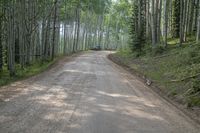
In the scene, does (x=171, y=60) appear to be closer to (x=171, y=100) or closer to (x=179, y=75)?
(x=179, y=75)

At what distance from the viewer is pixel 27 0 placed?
2683cm

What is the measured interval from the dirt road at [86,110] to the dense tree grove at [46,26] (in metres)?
6.73

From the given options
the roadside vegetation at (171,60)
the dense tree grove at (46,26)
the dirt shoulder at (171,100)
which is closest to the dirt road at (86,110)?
the dirt shoulder at (171,100)

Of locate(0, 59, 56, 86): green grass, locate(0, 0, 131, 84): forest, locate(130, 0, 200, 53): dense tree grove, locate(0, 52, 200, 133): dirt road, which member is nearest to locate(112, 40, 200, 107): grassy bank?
locate(0, 52, 200, 133): dirt road

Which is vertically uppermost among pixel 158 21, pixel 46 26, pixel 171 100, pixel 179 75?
pixel 158 21

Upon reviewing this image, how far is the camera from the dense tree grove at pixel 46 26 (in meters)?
22.8

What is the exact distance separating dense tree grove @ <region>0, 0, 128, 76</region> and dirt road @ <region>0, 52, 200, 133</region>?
6733mm

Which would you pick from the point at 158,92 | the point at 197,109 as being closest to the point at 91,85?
the point at 158,92

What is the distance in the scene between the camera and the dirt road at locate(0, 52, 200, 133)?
8281 millimetres

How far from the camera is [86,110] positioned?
32.9 feet

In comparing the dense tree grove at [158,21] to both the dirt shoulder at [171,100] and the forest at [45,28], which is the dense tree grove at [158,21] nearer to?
the forest at [45,28]

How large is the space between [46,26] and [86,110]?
22.5 metres

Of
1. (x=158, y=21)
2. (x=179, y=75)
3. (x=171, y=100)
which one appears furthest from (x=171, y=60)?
(x=171, y=100)

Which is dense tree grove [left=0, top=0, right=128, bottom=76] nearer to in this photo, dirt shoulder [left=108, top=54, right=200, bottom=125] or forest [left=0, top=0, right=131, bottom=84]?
forest [left=0, top=0, right=131, bottom=84]
